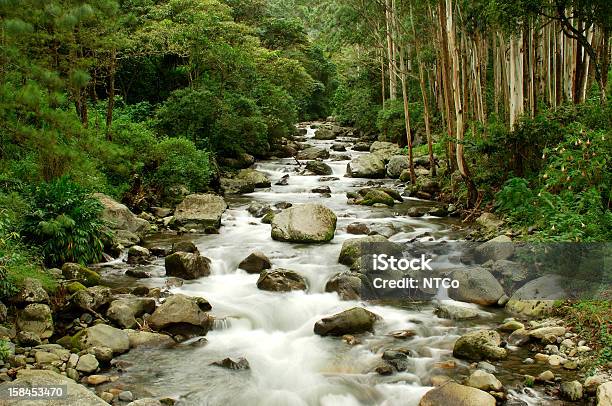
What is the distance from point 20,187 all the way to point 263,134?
14.2 metres

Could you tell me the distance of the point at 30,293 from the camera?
8039 millimetres

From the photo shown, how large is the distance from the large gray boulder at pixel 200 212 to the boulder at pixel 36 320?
7114mm

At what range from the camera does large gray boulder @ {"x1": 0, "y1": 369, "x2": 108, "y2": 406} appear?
5.46 m

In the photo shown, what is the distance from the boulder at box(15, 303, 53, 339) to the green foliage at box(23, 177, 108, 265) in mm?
2591

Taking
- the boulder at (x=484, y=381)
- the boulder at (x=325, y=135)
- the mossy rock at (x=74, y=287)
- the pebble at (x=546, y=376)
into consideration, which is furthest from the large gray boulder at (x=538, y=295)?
the boulder at (x=325, y=135)

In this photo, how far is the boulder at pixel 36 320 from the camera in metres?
7.55

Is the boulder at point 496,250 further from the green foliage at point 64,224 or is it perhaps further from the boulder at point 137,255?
the green foliage at point 64,224

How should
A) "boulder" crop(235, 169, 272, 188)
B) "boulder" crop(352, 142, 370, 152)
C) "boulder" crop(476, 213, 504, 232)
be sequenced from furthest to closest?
"boulder" crop(352, 142, 370, 152) < "boulder" crop(235, 169, 272, 188) < "boulder" crop(476, 213, 504, 232)

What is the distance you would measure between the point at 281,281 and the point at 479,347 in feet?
13.5

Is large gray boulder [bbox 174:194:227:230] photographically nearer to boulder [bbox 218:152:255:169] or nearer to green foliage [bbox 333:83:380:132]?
boulder [bbox 218:152:255:169]

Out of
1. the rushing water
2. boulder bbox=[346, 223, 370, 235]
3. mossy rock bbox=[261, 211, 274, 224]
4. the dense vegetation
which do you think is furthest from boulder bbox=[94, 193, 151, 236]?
boulder bbox=[346, 223, 370, 235]

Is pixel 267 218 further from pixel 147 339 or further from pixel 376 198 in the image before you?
pixel 147 339

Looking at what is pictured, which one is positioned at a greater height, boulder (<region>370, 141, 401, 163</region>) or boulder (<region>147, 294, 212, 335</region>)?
boulder (<region>370, 141, 401, 163</region>)

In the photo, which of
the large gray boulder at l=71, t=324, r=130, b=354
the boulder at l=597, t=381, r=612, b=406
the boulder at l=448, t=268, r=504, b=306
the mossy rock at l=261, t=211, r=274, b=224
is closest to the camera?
the boulder at l=597, t=381, r=612, b=406
